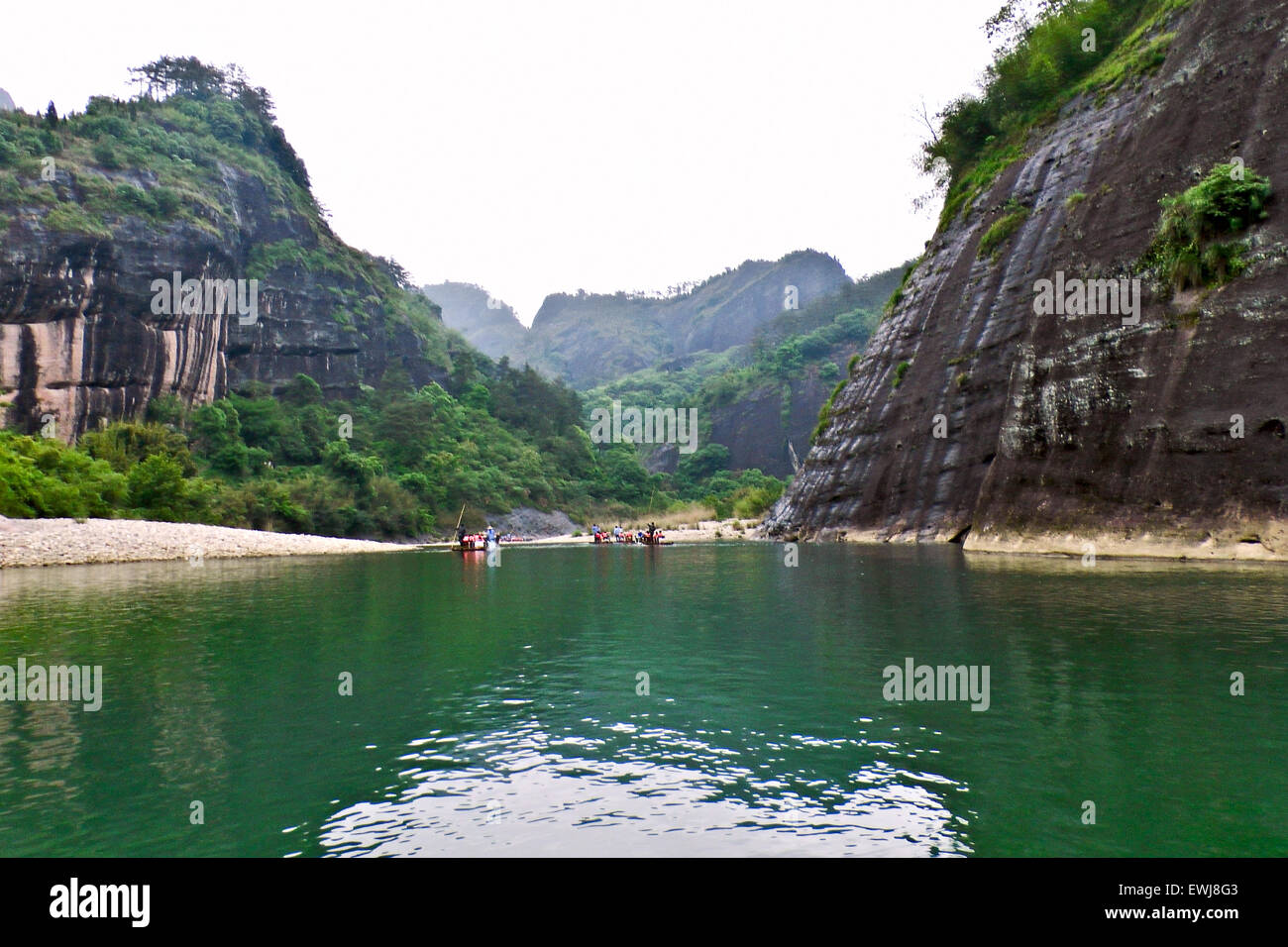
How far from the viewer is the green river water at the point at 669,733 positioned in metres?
5.36

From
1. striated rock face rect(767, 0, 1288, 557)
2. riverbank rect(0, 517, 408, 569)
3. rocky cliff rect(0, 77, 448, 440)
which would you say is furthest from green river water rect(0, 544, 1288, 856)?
rocky cliff rect(0, 77, 448, 440)

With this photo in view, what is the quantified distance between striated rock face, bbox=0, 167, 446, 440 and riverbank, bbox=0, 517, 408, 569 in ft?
91.0

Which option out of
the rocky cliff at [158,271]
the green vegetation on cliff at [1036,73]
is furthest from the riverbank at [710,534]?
the rocky cliff at [158,271]

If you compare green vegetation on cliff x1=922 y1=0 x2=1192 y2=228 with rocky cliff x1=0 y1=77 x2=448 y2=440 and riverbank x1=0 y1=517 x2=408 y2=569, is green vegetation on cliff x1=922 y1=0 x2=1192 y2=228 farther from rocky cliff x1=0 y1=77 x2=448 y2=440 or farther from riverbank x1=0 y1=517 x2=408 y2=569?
rocky cliff x1=0 y1=77 x2=448 y2=440

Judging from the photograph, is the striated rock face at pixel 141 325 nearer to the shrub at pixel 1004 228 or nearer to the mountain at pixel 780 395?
the mountain at pixel 780 395

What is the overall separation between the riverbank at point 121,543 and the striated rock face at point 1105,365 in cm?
3248

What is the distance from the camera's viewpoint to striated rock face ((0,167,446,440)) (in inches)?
2399

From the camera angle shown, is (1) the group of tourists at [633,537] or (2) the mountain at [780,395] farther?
(2) the mountain at [780,395]

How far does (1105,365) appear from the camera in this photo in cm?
2744

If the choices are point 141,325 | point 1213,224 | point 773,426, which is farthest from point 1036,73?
point 773,426

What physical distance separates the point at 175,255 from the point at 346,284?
95.9 ft

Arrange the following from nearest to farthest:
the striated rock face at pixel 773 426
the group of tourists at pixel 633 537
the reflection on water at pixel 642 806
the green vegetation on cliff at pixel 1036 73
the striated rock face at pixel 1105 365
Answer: the reflection on water at pixel 642 806 < the striated rock face at pixel 1105 365 < the green vegetation on cliff at pixel 1036 73 < the group of tourists at pixel 633 537 < the striated rock face at pixel 773 426
